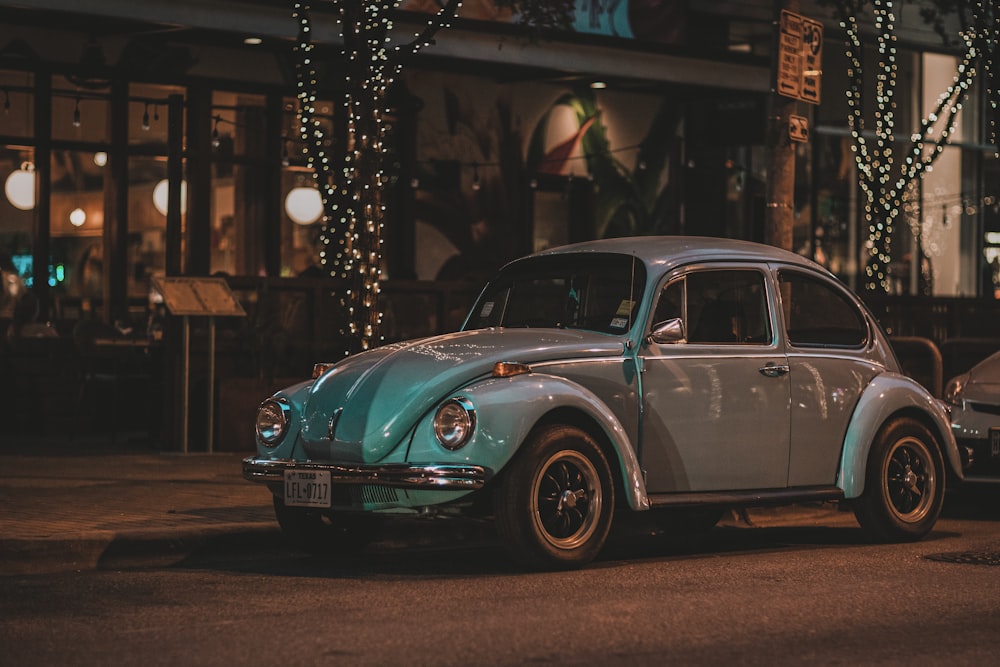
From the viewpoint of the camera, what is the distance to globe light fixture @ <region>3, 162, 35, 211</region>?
19.2 meters

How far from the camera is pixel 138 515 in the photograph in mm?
10289

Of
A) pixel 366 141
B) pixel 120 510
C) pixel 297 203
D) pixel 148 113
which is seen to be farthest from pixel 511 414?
pixel 297 203

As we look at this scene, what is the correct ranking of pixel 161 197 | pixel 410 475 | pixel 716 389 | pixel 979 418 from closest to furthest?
pixel 410 475 → pixel 716 389 → pixel 979 418 → pixel 161 197

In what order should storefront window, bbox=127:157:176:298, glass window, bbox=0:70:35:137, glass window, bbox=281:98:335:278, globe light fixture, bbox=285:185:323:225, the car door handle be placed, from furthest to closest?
globe light fixture, bbox=285:185:323:225, glass window, bbox=281:98:335:278, storefront window, bbox=127:157:176:298, glass window, bbox=0:70:35:137, the car door handle

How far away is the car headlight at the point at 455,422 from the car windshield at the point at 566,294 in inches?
50.1

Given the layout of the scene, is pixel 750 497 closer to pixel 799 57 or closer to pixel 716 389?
pixel 716 389

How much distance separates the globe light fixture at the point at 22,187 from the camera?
63.1 ft

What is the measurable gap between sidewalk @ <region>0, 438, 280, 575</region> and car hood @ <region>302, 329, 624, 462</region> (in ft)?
3.72

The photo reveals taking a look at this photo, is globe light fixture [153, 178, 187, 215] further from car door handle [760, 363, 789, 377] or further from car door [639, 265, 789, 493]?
car door handle [760, 363, 789, 377]

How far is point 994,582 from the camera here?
27.9 feet

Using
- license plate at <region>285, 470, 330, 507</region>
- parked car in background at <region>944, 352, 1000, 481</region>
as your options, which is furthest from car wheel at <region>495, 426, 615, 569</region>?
parked car in background at <region>944, 352, 1000, 481</region>

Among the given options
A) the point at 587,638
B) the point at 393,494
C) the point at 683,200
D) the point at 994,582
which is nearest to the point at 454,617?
the point at 587,638

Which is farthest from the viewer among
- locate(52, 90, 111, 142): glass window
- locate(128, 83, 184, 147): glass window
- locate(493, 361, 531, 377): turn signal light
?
locate(128, 83, 184, 147): glass window

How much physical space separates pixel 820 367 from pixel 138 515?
13.8 ft
